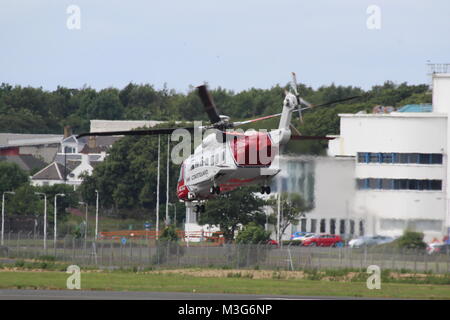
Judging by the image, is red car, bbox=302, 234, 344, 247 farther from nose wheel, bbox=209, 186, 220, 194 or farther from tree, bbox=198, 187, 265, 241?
nose wheel, bbox=209, 186, 220, 194

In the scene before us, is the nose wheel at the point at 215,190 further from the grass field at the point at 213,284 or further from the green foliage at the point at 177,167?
the green foliage at the point at 177,167

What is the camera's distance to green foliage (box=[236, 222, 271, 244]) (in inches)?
3568

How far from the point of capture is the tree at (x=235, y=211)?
99438 mm

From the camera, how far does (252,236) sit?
90.9m

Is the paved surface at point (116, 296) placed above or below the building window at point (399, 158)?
below

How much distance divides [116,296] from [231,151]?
9691 millimetres

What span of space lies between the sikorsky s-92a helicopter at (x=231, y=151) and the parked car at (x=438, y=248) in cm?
2024

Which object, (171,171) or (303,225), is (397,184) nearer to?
(303,225)

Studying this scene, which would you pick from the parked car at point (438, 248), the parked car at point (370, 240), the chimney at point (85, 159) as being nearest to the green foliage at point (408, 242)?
the parked car at point (438, 248)

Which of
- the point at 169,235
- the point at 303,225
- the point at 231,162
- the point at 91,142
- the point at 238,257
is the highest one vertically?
the point at 91,142

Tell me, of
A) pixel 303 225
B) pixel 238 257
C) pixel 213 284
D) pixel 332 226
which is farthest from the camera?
pixel 303 225

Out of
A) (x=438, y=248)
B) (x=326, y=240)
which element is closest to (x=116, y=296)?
(x=438, y=248)
